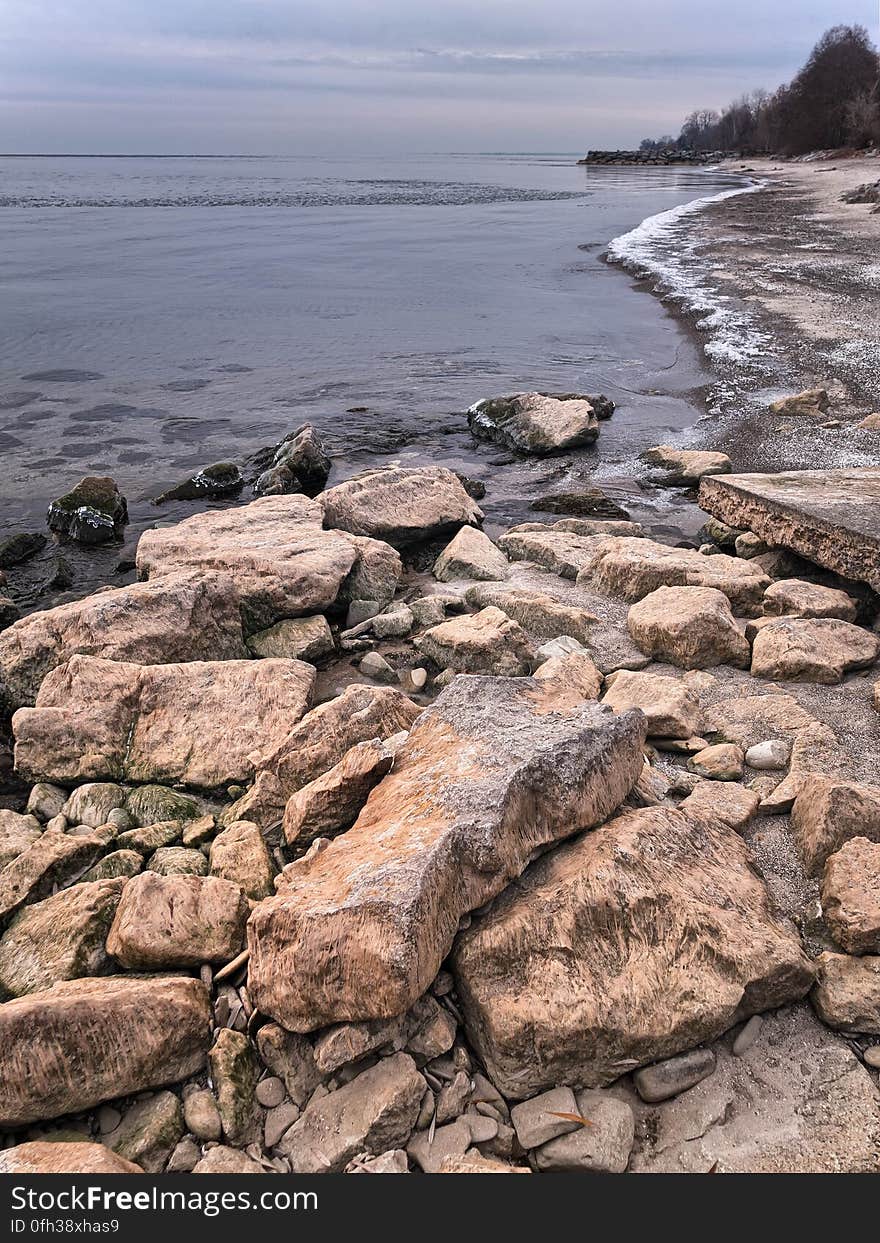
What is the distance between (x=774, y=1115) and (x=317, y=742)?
2.33 m

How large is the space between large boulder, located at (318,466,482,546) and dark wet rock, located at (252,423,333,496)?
1.82 metres

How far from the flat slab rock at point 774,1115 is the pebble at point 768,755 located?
1314 mm

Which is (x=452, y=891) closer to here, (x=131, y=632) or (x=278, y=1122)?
(x=278, y=1122)

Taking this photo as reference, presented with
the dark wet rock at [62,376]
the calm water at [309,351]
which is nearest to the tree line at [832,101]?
the calm water at [309,351]

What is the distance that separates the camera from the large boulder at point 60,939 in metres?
3.11

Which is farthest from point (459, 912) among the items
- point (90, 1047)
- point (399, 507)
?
point (399, 507)

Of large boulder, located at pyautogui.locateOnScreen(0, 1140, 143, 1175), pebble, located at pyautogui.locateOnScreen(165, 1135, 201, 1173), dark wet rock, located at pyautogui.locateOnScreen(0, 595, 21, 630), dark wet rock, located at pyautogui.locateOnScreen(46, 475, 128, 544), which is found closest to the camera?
large boulder, located at pyautogui.locateOnScreen(0, 1140, 143, 1175)

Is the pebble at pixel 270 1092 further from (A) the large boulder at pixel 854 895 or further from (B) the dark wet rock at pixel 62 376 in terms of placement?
(B) the dark wet rock at pixel 62 376

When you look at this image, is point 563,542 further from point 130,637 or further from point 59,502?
point 59,502

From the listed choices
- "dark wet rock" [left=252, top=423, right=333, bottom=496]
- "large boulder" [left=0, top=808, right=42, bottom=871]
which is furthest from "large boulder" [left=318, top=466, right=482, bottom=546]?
"large boulder" [left=0, top=808, right=42, bottom=871]

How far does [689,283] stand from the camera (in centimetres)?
2080

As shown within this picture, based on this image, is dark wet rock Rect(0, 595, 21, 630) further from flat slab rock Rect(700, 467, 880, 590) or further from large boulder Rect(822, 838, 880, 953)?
large boulder Rect(822, 838, 880, 953)

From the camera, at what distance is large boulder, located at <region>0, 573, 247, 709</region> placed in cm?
522

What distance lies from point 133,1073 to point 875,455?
8955mm
